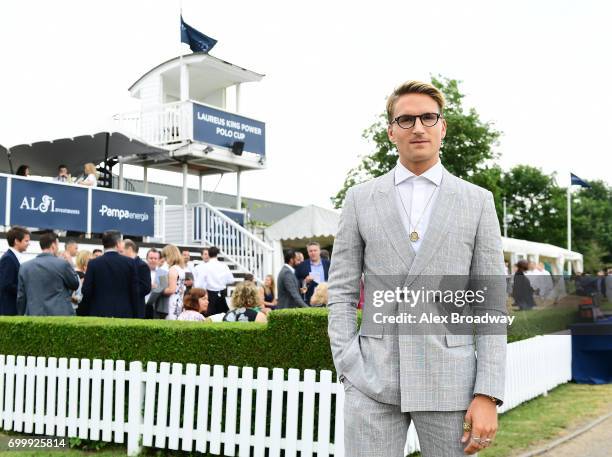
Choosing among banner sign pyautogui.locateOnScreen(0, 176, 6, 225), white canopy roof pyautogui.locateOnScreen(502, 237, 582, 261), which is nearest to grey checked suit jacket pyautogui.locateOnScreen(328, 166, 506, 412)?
banner sign pyautogui.locateOnScreen(0, 176, 6, 225)

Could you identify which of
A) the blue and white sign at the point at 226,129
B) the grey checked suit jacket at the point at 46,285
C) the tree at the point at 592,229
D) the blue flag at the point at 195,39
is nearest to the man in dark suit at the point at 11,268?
the grey checked suit jacket at the point at 46,285

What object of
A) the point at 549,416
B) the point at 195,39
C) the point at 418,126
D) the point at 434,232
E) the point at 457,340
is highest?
the point at 195,39

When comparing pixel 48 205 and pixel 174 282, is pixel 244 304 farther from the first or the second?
pixel 48 205

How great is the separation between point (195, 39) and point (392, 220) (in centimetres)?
2317

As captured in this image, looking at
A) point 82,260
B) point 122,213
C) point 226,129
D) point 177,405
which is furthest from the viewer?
point 226,129

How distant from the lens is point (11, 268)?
848 cm

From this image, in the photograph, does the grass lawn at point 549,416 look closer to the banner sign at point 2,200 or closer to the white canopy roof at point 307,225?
the white canopy roof at point 307,225

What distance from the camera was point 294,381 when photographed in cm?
590

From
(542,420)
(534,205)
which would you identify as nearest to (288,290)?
(542,420)

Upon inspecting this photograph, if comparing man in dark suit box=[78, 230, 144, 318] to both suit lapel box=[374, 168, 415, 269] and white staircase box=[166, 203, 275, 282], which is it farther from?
white staircase box=[166, 203, 275, 282]

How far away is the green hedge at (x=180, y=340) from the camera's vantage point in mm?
6000

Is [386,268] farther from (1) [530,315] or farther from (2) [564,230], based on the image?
(2) [564,230]

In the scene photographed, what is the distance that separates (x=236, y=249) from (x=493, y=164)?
2201cm

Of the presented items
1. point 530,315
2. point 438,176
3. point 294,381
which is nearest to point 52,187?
point 530,315
